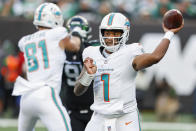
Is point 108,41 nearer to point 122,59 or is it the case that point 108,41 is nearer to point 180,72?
point 122,59

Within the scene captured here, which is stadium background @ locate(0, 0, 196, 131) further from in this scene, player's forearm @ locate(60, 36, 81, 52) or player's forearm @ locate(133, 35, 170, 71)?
player's forearm @ locate(133, 35, 170, 71)

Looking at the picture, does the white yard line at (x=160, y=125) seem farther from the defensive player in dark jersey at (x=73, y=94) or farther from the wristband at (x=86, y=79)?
the wristband at (x=86, y=79)

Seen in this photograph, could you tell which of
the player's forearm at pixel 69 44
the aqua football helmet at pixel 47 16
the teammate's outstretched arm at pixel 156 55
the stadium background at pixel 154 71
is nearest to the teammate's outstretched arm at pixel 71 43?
the player's forearm at pixel 69 44

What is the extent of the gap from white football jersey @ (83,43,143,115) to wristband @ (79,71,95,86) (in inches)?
5.1

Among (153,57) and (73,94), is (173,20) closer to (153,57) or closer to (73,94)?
(153,57)

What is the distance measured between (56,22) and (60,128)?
4.30 ft

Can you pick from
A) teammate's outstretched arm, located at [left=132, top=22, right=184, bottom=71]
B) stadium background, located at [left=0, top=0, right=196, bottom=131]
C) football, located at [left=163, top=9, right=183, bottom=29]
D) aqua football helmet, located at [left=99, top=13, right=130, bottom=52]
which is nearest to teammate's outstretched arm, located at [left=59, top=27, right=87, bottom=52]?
aqua football helmet, located at [left=99, top=13, right=130, bottom=52]

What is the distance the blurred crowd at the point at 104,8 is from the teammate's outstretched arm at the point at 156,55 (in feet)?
24.5

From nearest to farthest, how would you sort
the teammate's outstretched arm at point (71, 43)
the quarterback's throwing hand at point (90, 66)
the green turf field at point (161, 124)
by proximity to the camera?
the quarterback's throwing hand at point (90, 66) < the teammate's outstretched arm at point (71, 43) < the green turf field at point (161, 124)

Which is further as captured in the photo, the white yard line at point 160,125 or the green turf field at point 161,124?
the white yard line at point 160,125

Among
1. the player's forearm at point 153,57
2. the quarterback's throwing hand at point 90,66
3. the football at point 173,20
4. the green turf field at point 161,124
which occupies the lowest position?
the green turf field at point 161,124

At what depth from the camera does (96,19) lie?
40.6ft

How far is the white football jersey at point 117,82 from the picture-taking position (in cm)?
506

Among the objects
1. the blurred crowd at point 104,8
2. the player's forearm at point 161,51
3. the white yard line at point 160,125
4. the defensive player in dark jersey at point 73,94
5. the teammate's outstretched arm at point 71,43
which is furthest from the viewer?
the blurred crowd at point 104,8
